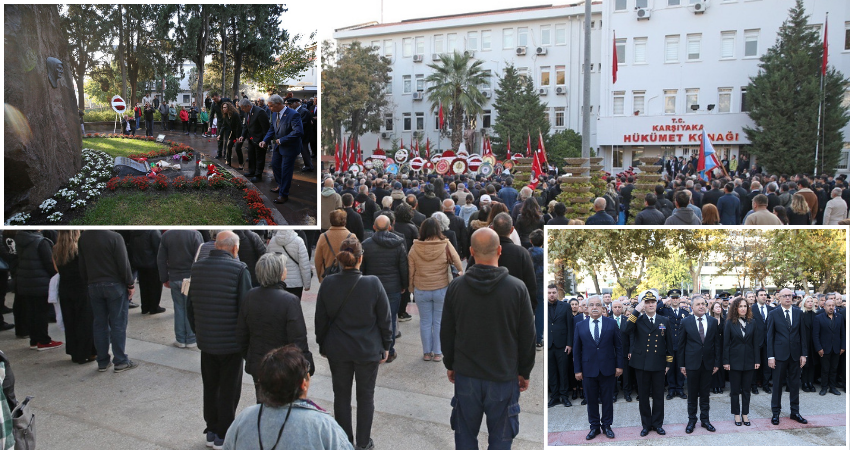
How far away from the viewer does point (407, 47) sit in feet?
170

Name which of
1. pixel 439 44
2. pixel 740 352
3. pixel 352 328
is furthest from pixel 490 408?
pixel 439 44

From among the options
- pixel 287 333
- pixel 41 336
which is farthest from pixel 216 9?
pixel 41 336

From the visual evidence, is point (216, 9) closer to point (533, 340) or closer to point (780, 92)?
point (533, 340)

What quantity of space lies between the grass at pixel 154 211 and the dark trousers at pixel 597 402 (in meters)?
3.14

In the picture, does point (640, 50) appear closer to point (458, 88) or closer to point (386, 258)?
point (458, 88)

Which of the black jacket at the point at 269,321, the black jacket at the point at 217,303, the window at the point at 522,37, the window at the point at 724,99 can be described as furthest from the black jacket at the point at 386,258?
the window at the point at 522,37

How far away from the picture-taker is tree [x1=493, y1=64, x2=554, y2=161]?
43.5 metres

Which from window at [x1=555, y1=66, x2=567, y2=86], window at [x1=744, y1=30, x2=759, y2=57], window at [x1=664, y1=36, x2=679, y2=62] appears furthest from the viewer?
window at [x1=555, y1=66, x2=567, y2=86]

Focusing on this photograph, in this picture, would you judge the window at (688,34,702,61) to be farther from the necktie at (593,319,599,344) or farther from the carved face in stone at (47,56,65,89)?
the carved face in stone at (47,56,65,89)

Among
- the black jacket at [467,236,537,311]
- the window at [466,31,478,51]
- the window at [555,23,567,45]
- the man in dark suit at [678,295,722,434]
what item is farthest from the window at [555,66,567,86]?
the man in dark suit at [678,295,722,434]

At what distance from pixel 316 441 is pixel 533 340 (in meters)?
1.74

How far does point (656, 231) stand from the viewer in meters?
4.58

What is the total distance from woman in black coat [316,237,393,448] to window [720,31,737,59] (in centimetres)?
4051

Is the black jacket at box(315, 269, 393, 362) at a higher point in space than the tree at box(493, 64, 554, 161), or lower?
lower
